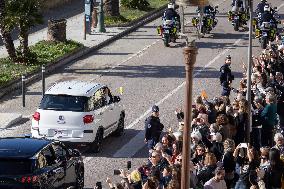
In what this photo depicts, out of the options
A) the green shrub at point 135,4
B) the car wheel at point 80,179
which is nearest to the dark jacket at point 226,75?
the car wheel at point 80,179

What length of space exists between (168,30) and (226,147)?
20527mm

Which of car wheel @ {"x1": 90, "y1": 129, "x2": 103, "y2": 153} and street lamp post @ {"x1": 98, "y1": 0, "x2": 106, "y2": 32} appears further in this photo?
street lamp post @ {"x1": 98, "y1": 0, "x2": 106, "y2": 32}

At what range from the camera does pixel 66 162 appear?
21.5 m

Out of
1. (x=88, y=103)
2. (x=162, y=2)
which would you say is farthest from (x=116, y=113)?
(x=162, y=2)

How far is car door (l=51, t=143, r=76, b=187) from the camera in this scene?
21375 mm

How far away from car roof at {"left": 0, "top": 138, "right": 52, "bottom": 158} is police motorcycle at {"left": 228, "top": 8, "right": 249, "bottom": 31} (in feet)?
80.4

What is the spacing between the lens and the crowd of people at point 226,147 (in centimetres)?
1847

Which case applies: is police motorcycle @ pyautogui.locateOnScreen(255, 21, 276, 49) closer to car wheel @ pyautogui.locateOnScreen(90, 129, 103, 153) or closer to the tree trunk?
the tree trunk

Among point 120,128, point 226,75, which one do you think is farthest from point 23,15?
point 120,128

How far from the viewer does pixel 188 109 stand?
14.8 metres

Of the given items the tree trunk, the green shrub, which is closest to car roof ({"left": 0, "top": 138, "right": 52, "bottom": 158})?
the tree trunk

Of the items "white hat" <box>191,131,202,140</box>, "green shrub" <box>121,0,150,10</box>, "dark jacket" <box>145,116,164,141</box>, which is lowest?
"dark jacket" <box>145,116,164,141</box>

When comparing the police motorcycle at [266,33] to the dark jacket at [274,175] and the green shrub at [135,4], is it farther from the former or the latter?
the dark jacket at [274,175]

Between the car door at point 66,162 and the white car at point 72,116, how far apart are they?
11.6 ft
